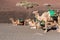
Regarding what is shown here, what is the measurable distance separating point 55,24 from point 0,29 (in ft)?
3.04

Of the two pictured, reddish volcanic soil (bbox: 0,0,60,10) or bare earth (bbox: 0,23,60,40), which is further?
reddish volcanic soil (bbox: 0,0,60,10)

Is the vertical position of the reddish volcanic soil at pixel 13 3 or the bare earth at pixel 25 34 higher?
the reddish volcanic soil at pixel 13 3

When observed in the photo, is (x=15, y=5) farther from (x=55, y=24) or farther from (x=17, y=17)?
(x=55, y=24)

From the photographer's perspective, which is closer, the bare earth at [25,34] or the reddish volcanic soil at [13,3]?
the bare earth at [25,34]

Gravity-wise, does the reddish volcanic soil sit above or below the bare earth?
above

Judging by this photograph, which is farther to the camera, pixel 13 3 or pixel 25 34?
pixel 13 3

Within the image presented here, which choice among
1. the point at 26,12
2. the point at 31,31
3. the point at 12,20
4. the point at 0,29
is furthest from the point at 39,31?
the point at 26,12

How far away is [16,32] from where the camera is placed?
4.46 m

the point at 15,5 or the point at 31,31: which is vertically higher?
the point at 15,5

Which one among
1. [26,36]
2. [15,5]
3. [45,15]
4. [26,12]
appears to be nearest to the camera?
[26,36]

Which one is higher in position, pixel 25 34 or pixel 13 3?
pixel 13 3

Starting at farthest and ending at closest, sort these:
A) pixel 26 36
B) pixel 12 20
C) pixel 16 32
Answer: pixel 12 20 → pixel 16 32 → pixel 26 36

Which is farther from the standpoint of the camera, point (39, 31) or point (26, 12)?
point (26, 12)

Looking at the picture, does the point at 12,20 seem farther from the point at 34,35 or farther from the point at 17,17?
the point at 34,35
